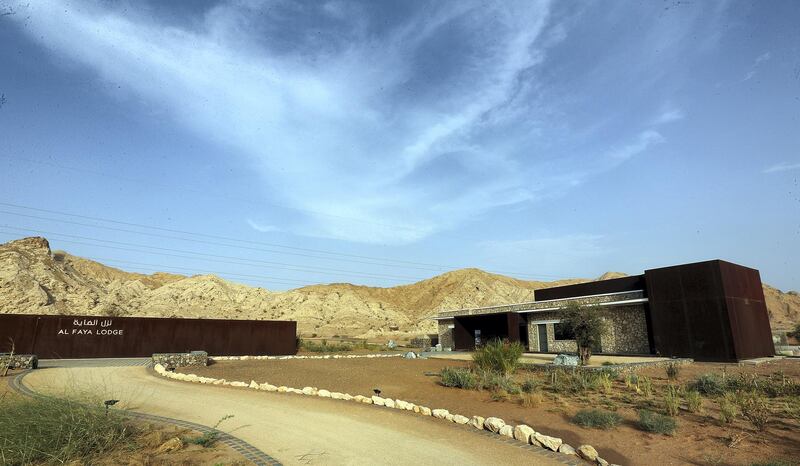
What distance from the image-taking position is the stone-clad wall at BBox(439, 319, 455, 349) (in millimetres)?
37094

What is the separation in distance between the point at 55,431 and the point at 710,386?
51.2ft

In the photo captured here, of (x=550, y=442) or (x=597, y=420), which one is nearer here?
(x=550, y=442)

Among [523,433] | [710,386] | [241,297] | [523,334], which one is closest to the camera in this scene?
[523,433]

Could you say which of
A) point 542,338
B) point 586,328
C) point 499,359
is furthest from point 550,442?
point 542,338

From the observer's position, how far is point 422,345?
41.7m

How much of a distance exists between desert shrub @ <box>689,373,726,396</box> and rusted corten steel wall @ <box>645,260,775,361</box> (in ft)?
36.3

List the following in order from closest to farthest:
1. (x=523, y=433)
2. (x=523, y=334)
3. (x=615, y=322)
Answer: (x=523, y=433)
(x=615, y=322)
(x=523, y=334)

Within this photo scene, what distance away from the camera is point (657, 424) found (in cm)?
820

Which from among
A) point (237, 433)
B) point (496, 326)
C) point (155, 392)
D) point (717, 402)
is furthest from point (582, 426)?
point (496, 326)

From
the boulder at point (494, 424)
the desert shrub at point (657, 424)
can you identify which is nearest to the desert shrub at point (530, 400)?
the desert shrub at point (657, 424)

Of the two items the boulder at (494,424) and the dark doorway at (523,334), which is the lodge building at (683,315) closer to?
the dark doorway at (523,334)

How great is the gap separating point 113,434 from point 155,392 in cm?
728

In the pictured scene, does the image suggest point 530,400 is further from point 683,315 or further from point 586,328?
point 683,315

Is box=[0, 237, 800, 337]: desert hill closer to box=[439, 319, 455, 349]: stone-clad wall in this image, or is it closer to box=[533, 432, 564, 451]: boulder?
box=[439, 319, 455, 349]: stone-clad wall
